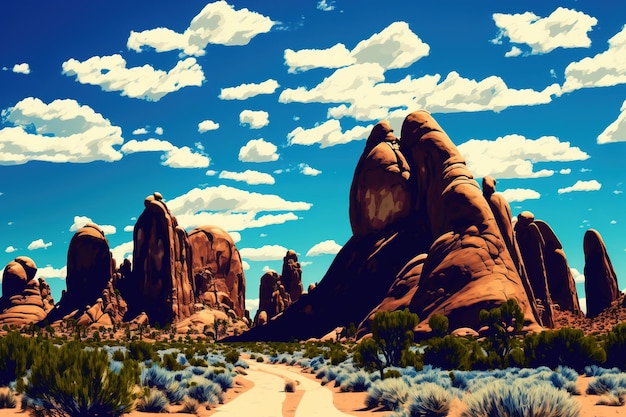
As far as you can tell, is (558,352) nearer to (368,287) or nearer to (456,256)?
(456,256)

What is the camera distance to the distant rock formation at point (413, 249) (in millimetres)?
61219

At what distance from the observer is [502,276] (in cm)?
6053

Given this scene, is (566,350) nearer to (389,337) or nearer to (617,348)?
(617,348)

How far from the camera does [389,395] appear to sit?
2072cm

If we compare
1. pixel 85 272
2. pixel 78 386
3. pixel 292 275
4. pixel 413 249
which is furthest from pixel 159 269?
pixel 78 386

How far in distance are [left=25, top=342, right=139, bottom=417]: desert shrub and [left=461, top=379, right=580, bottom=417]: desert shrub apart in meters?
8.36

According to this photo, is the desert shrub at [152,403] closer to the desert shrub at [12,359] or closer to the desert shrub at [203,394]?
the desert shrub at [203,394]

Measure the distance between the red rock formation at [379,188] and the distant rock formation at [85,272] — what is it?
49606mm

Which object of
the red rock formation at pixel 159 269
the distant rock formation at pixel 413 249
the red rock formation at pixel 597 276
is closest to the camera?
the distant rock formation at pixel 413 249

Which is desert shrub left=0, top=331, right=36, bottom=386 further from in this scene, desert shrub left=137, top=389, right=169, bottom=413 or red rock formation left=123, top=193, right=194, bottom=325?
red rock formation left=123, top=193, right=194, bottom=325

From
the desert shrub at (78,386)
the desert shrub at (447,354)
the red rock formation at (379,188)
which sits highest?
the red rock formation at (379,188)

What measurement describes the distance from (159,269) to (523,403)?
96488 mm

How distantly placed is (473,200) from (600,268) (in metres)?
36.9

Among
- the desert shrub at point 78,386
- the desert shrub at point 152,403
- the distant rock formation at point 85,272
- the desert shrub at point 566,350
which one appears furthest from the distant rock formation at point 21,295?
the desert shrub at point 78,386
